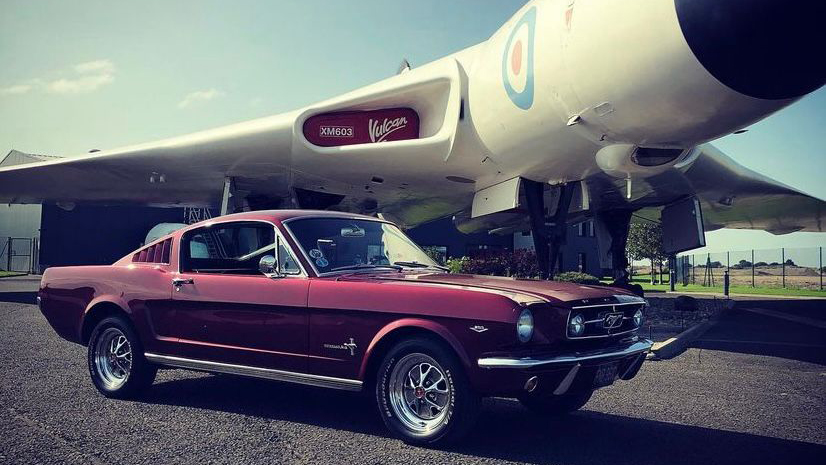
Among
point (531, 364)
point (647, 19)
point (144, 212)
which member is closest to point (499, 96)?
point (647, 19)

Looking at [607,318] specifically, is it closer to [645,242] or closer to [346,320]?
[346,320]

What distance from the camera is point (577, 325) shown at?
379 cm

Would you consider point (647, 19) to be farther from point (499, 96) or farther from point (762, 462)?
point (762, 462)

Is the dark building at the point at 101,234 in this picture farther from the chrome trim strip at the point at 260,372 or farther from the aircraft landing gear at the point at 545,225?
the chrome trim strip at the point at 260,372

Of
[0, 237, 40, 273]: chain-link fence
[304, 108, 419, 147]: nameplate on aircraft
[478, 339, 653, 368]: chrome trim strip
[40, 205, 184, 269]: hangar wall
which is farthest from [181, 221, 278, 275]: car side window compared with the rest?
[0, 237, 40, 273]: chain-link fence

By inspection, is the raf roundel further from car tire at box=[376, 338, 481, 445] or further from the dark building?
the dark building

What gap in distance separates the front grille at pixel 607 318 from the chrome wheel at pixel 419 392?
33.2 inches

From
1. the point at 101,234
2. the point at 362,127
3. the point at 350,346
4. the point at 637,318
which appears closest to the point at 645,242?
the point at 101,234

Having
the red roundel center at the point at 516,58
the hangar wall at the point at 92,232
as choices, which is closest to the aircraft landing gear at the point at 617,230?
the red roundel center at the point at 516,58

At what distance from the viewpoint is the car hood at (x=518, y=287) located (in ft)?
12.3

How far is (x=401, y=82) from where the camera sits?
10.5 meters

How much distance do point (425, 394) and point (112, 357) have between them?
10.1 ft

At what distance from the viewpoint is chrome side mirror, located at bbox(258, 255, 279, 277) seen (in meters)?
4.44

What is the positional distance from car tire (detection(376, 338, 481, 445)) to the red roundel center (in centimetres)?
507
